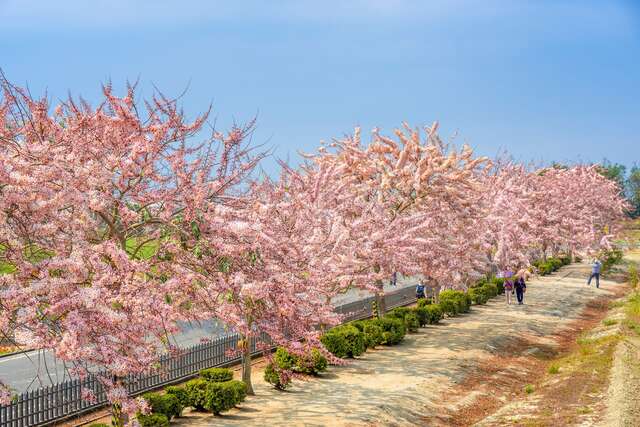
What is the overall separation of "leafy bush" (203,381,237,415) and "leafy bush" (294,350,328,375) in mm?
3821

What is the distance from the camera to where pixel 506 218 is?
118ft

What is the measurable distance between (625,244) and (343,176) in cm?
7558

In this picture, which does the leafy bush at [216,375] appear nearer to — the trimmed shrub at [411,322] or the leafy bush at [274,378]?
the leafy bush at [274,378]

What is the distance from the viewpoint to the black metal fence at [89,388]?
1477 centimetres

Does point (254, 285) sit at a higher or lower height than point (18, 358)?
higher

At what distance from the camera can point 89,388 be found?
17.1m

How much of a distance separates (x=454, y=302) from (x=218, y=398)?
65.2 ft

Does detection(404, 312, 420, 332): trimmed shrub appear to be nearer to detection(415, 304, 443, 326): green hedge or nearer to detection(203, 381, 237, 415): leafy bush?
detection(415, 304, 443, 326): green hedge

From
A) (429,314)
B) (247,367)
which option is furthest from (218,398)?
(429,314)

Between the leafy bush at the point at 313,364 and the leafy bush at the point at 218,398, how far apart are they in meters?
3.82

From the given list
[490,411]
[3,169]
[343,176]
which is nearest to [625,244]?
[343,176]

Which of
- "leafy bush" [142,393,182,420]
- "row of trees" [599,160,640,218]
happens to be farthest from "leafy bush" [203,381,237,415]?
"row of trees" [599,160,640,218]

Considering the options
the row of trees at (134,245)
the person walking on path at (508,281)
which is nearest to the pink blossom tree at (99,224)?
the row of trees at (134,245)

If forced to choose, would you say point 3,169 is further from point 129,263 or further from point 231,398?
point 231,398
